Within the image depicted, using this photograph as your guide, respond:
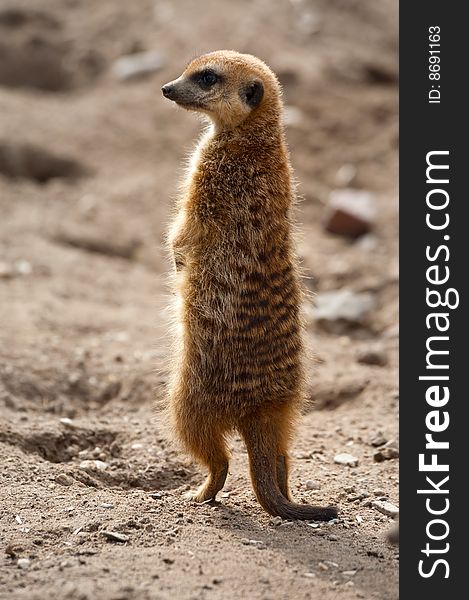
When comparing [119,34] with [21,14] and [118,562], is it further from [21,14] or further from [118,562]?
[118,562]

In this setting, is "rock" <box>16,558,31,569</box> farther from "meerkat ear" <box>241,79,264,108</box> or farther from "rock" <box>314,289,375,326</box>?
"rock" <box>314,289,375,326</box>

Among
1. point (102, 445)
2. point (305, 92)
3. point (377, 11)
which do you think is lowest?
point (102, 445)

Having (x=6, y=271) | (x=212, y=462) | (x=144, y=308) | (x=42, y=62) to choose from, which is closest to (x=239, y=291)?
(x=212, y=462)

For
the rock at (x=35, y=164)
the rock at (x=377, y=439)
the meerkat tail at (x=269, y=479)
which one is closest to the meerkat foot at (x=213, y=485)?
the meerkat tail at (x=269, y=479)

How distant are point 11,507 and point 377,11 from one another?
23.9 ft

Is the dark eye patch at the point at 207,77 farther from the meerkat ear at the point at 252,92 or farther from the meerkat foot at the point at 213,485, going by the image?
the meerkat foot at the point at 213,485

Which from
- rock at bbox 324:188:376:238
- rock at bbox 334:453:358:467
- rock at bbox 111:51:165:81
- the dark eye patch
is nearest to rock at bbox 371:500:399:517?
rock at bbox 334:453:358:467

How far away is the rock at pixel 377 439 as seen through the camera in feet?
11.8

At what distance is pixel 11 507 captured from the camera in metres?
2.81

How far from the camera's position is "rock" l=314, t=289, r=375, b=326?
5.24 metres

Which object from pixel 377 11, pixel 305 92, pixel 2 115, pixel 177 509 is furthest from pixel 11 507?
pixel 377 11

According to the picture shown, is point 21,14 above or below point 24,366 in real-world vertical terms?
above

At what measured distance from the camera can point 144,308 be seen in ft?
17.0

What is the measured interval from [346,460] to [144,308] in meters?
1.99
